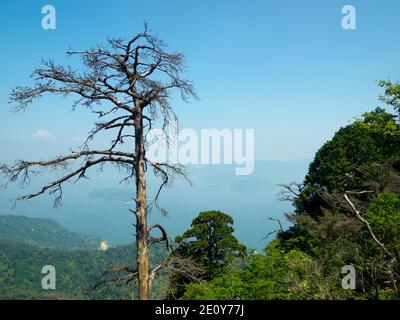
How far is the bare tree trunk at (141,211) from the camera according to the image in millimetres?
5508

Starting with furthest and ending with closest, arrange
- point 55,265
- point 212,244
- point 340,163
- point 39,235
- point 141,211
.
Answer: point 39,235
point 55,265
point 340,163
point 212,244
point 141,211

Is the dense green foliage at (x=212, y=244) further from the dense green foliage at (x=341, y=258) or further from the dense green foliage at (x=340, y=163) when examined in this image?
the dense green foliage at (x=340, y=163)

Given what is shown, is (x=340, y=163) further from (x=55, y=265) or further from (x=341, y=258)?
(x=55, y=265)

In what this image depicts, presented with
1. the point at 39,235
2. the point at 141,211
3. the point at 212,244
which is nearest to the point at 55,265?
the point at 212,244

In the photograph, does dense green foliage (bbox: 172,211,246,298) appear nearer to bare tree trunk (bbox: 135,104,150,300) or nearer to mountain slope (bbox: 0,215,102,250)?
bare tree trunk (bbox: 135,104,150,300)

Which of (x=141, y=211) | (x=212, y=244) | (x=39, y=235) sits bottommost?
(x=39, y=235)

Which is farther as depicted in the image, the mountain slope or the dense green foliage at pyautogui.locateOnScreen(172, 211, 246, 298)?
the mountain slope

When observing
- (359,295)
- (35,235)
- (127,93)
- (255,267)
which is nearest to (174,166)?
(127,93)

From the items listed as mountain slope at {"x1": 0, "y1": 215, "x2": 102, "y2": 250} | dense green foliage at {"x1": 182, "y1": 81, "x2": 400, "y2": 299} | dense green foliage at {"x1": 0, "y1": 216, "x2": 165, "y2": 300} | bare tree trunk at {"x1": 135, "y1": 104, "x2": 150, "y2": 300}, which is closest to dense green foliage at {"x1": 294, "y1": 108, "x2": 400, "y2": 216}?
dense green foliage at {"x1": 182, "y1": 81, "x2": 400, "y2": 299}

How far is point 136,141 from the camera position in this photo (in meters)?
5.57

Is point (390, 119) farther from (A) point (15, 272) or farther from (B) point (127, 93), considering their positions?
(A) point (15, 272)

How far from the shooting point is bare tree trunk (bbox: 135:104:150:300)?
18.1 ft

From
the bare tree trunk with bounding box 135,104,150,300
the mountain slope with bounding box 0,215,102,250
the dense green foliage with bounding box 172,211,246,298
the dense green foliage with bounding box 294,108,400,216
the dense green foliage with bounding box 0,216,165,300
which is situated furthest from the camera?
the mountain slope with bounding box 0,215,102,250

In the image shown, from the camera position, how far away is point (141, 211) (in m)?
5.50
